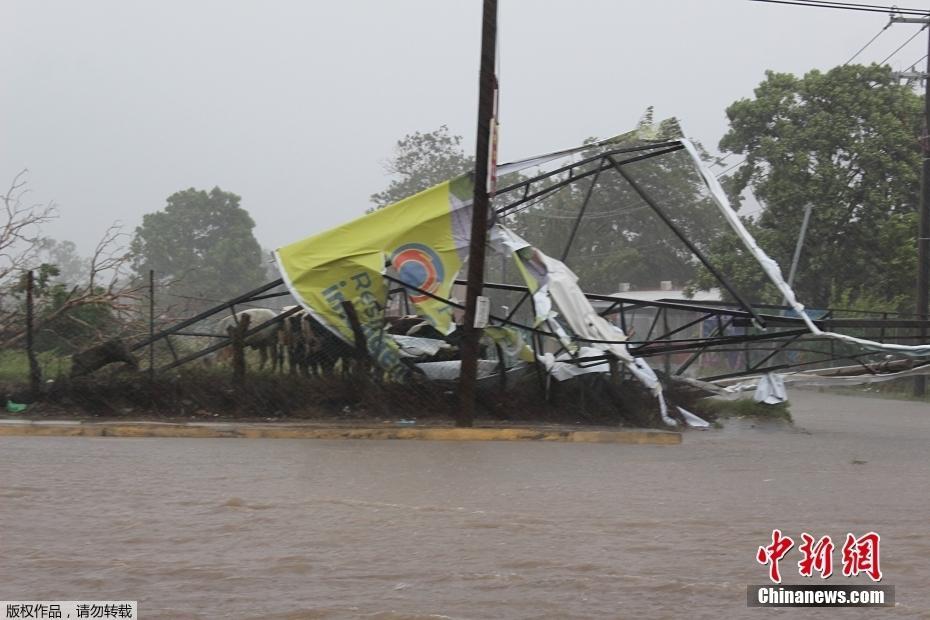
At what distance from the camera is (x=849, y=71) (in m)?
36.5

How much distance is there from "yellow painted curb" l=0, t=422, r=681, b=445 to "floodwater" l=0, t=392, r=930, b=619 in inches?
14.8

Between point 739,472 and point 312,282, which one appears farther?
point 312,282

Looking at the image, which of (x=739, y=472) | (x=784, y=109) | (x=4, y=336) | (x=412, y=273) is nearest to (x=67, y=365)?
(x=4, y=336)

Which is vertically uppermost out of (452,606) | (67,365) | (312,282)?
(312,282)

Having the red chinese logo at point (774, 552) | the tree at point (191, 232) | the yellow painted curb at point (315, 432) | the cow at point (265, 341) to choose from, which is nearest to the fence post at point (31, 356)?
the yellow painted curb at point (315, 432)

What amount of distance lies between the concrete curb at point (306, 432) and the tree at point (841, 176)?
2377cm

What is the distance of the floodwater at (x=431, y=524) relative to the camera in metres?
6.06

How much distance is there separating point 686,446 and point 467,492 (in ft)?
16.7

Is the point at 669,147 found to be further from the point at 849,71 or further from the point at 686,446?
the point at 849,71

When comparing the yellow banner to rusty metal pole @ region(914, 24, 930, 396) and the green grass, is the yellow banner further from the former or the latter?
rusty metal pole @ region(914, 24, 930, 396)

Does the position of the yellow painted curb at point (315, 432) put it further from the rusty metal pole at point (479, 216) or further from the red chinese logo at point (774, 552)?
the red chinese logo at point (774, 552)

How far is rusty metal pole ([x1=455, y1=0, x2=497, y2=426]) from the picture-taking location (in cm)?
Answer: 1410

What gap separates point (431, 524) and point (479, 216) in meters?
6.81

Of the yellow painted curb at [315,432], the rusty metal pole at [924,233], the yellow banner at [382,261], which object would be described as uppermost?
the rusty metal pole at [924,233]
